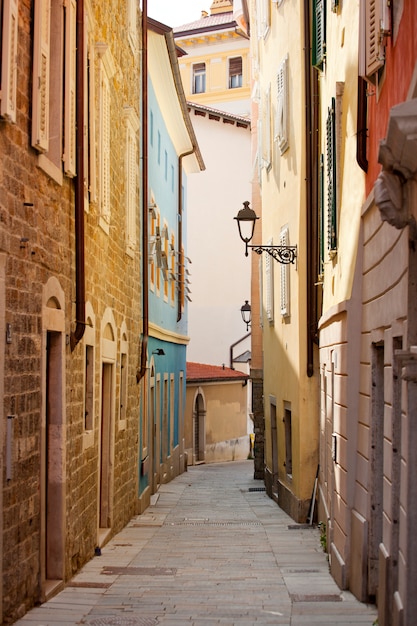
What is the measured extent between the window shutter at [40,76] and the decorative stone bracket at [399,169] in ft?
10.9

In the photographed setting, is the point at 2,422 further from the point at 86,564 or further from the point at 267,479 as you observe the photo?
the point at 267,479

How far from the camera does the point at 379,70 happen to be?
8.16 m

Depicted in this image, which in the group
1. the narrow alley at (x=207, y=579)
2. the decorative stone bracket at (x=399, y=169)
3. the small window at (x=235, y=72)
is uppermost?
the small window at (x=235, y=72)

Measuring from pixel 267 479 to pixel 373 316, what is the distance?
13.4m

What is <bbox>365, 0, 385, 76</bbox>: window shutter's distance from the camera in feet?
25.3

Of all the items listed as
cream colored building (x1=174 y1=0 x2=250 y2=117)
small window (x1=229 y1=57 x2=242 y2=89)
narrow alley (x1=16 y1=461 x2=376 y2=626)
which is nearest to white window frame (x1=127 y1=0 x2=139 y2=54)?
narrow alley (x1=16 y1=461 x2=376 y2=626)

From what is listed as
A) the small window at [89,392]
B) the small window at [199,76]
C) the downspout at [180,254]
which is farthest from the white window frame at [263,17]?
the small window at [199,76]

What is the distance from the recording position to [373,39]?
8.02m

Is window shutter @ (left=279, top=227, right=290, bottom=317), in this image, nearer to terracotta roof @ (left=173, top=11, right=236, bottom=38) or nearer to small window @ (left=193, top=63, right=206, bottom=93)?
terracotta roof @ (left=173, top=11, right=236, bottom=38)

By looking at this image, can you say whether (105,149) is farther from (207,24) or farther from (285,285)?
(207,24)

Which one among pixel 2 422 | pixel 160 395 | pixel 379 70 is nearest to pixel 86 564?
pixel 2 422

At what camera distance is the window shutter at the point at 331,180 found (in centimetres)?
1156

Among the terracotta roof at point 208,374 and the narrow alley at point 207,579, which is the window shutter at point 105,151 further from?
the terracotta roof at point 208,374

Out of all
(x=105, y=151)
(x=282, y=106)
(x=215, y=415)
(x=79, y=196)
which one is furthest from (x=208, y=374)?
(x=79, y=196)
